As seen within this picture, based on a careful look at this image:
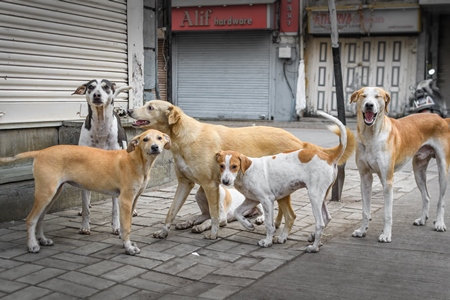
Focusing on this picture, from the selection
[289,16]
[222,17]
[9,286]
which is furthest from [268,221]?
Result: [222,17]

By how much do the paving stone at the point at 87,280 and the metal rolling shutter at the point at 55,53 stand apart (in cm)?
287

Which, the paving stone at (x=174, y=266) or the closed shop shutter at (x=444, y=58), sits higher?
the closed shop shutter at (x=444, y=58)

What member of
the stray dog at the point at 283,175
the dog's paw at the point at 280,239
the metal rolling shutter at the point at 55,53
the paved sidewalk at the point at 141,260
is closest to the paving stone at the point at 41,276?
the paved sidewalk at the point at 141,260

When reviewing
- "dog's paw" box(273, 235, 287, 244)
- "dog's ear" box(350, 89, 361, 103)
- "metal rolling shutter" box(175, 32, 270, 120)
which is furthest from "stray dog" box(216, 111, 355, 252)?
"metal rolling shutter" box(175, 32, 270, 120)

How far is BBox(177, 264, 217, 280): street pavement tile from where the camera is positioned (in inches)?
192

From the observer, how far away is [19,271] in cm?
488

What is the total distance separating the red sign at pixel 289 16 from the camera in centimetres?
2067

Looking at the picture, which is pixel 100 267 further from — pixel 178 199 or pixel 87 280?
pixel 178 199

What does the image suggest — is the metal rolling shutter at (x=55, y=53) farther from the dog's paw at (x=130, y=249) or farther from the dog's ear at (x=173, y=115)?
the dog's paw at (x=130, y=249)

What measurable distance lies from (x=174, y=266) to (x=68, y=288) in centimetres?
100

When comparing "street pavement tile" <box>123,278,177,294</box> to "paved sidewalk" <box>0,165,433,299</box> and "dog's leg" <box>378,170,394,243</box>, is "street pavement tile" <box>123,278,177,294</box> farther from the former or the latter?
"dog's leg" <box>378,170,394,243</box>

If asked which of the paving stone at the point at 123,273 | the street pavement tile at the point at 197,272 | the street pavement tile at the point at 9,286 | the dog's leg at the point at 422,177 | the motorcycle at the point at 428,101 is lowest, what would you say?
the street pavement tile at the point at 197,272

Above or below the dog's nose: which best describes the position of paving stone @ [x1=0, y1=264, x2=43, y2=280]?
below

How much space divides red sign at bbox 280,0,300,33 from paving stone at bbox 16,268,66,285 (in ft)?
56.2
